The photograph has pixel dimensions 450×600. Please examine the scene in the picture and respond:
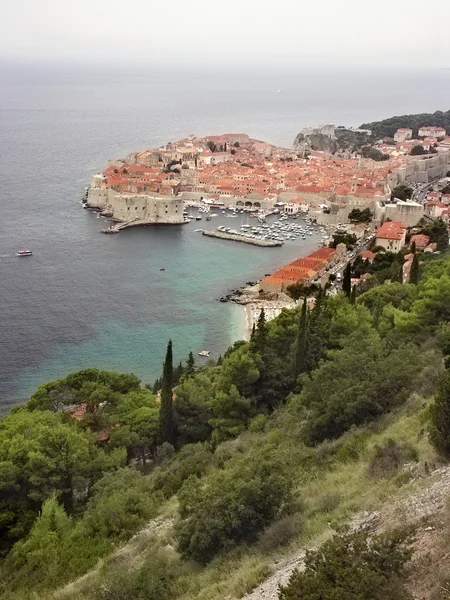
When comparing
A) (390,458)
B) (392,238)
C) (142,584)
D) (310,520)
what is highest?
(390,458)

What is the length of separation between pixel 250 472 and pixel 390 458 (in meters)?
1.29

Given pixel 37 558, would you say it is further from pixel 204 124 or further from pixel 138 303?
pixel 204 124

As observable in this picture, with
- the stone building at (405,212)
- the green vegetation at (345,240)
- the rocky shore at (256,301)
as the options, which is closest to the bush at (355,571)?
the rocky shore at (256,301)

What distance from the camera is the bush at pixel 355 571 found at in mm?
3471

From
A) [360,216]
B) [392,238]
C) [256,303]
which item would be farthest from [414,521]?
[360,216]

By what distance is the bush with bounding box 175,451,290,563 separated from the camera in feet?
17.5

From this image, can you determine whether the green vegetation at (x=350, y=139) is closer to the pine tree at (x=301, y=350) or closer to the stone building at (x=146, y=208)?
the stone building at (x=146, y=208)

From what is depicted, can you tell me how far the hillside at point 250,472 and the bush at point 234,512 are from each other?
0.01 m

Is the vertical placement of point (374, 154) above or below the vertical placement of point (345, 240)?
above

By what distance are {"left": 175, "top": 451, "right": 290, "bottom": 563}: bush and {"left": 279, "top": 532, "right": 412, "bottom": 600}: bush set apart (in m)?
1.50

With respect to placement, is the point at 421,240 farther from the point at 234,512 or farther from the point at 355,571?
the point at 355,571

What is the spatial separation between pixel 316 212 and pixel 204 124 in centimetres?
5257

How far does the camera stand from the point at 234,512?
17.7 ft

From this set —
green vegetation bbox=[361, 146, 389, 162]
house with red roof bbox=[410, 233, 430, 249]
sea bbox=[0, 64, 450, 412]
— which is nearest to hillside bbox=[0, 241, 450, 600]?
sea bbox=[0, 64, 450, 412]
